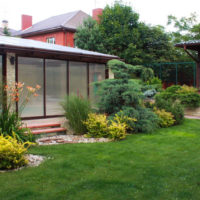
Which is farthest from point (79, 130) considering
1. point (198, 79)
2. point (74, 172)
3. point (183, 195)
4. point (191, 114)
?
point (198, 79)

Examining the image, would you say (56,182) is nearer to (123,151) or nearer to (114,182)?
(114,182)

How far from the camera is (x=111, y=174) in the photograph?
4.57 metres

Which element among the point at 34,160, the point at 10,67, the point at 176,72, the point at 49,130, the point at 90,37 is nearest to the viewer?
the point at 34,160

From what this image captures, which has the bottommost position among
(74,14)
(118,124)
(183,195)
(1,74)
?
(183,195)

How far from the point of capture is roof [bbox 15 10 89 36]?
84.6ft

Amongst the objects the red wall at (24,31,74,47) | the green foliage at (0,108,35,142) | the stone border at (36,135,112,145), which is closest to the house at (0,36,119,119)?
the stone border at (36,135,112,145)

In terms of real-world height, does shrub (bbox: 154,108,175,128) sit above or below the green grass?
above

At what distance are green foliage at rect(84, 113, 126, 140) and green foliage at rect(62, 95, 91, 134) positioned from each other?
0.65ft

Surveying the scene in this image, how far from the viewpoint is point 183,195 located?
12.1ft

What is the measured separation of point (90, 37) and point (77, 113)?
13235 millimetres

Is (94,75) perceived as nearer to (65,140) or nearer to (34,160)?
(65,140)

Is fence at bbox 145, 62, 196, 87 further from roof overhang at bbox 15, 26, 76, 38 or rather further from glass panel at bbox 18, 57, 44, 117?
roof overhang at bbox 15, 26, 76, 38

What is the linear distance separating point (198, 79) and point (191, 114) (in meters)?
2.17

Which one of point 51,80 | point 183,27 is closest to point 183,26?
point 183,27
